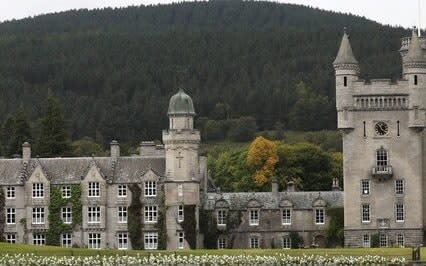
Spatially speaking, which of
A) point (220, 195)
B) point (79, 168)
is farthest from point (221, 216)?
point (79, 168)

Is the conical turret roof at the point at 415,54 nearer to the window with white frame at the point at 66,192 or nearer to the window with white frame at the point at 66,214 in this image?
the window with white frame at the point at 66,192

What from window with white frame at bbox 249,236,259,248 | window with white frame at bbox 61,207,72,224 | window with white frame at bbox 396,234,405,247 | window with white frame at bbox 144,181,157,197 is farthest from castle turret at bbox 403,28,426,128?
window with white frame at bbox 61,207,72,224

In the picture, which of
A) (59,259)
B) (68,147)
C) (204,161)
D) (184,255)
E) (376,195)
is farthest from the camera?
(68,147)

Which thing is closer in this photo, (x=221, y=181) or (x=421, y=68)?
(x=421, y=68)

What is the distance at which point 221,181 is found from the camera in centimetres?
14525

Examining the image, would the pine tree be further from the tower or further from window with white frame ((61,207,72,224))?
the tower

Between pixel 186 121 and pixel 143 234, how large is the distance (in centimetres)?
916

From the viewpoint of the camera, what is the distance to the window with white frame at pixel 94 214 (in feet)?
336

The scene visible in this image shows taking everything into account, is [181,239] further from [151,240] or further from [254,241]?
[254,241]

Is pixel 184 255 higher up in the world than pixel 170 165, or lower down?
lower down

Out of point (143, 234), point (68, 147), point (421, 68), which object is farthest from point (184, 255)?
point (68, 147)

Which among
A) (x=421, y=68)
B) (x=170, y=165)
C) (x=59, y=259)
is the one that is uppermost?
(x=421, y=68)

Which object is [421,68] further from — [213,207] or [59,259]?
[59,259]

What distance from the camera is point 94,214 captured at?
336ft
